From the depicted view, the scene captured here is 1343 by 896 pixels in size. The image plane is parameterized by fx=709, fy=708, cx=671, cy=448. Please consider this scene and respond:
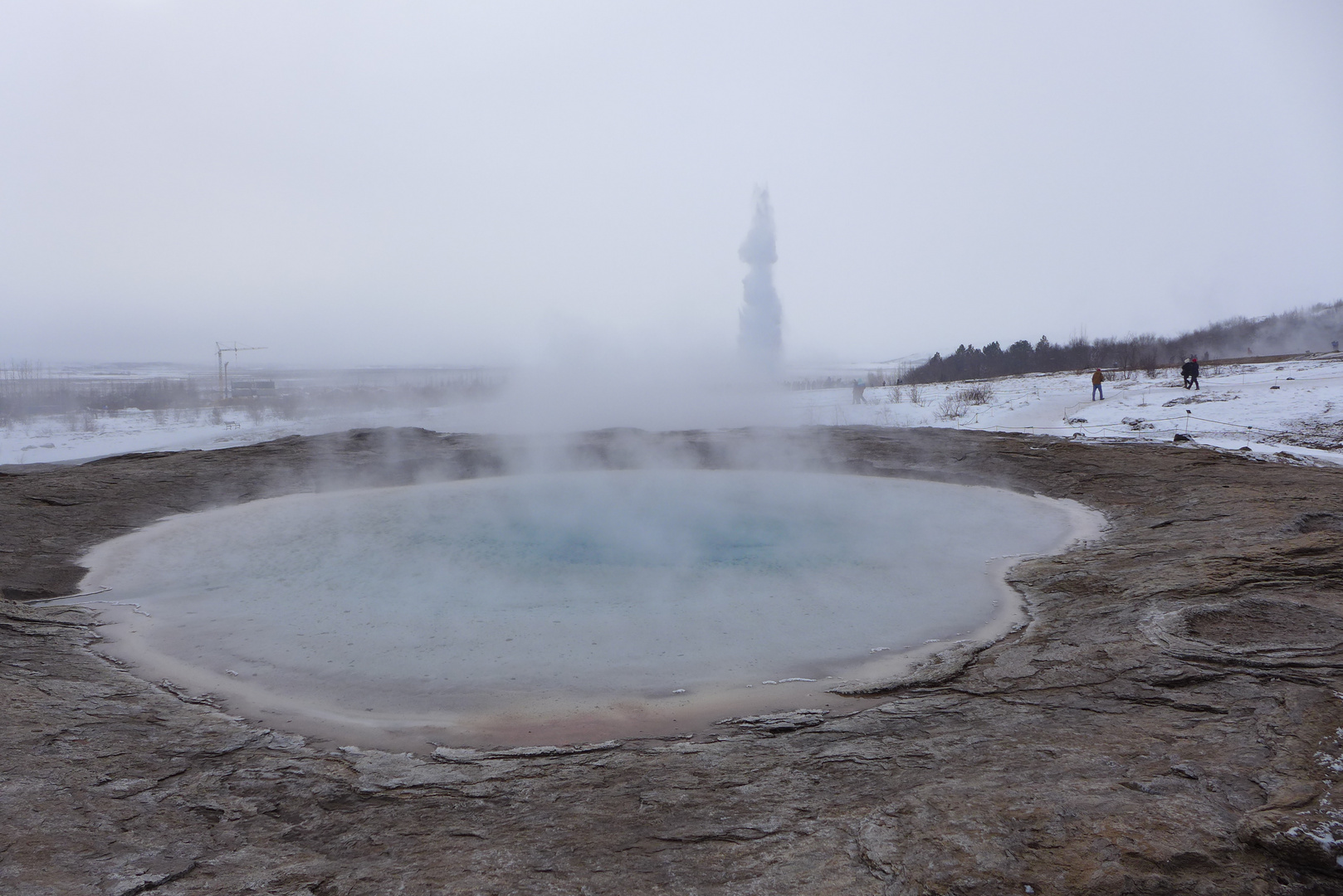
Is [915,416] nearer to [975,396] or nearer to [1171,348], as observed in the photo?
[975,396]

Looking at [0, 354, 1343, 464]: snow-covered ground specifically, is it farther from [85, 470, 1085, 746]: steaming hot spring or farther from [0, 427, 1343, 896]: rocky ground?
[0, 427, 1343, 896]: rocky ground

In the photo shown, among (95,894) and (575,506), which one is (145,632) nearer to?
(95,894)

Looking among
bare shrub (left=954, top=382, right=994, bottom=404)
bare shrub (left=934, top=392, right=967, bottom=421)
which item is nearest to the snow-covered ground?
bare shrub (left=934, top=392, right=967, bottom=421)

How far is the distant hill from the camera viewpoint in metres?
40.7

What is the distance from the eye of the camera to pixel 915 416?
1941 cm

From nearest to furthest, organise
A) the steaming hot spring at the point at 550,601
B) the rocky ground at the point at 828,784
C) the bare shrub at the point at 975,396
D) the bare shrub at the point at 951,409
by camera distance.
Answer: the rocky ground at the point at 828,784
the steaming hot spring at the point at 550,601
the bare shrub at the point at 951,409
the bare shrub at the point at 975,396

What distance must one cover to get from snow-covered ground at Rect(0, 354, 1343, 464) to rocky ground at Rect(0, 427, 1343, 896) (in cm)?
849

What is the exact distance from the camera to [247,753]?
342cm

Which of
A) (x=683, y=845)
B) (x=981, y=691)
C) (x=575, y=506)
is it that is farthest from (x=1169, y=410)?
(x=683, y=845)

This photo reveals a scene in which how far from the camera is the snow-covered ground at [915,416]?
1340 cm

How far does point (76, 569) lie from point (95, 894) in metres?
5.84

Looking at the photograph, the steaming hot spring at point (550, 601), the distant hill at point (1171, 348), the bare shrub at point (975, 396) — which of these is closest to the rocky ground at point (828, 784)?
the steaming hot spring at point (550, 601)

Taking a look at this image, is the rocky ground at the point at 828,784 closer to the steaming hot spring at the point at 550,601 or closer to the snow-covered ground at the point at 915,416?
the steaming hot spring at the point at 550,601

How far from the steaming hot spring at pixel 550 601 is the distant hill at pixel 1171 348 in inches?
1316
